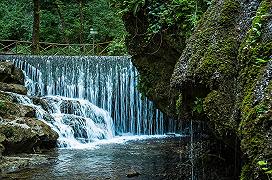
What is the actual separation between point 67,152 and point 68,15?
21.3 meters

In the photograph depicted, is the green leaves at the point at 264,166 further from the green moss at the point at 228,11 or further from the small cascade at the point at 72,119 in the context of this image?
the small cascade at the point at 72,119

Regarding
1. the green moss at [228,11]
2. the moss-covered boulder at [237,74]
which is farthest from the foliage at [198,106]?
the green moss at [228,11]

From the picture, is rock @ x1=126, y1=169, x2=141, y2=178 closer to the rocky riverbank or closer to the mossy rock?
the rocky riverbank

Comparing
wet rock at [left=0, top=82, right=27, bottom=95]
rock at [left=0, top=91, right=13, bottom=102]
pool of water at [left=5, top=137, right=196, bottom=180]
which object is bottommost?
pool of water at [left=5, top=137, right=196, bottom=180]

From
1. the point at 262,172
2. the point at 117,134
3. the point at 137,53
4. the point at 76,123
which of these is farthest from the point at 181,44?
the point at 117,134

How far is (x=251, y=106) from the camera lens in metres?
2.78

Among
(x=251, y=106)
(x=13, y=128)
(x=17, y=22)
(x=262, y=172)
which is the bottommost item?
(x=13, y=128)

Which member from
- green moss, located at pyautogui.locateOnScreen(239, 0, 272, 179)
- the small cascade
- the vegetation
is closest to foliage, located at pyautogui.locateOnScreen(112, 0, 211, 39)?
green moss, located at pyautogui.locateOnScreen(239, 0, 272, 179)

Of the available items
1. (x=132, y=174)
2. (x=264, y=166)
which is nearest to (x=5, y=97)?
(x=132, y=174)

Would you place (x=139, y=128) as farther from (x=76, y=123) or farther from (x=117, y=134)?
(x=76, y=123)

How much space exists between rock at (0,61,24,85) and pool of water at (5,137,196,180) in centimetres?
508

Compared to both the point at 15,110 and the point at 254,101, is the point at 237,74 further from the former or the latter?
the point at 15,110

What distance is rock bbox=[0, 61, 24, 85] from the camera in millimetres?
14195

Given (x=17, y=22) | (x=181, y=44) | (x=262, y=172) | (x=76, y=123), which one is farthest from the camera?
(x=17, y=22)
